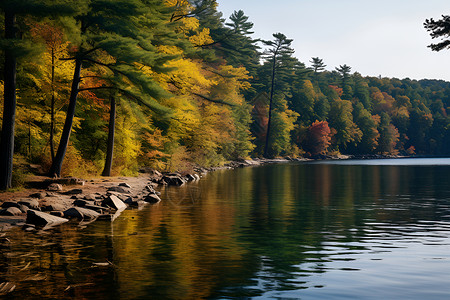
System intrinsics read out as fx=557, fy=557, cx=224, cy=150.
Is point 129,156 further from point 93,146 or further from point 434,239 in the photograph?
point 434,239

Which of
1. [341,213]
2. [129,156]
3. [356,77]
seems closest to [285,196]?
[341,213]

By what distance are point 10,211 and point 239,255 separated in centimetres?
880

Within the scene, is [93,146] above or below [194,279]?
above

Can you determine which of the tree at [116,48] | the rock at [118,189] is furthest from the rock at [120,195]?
the tree at [116,48]

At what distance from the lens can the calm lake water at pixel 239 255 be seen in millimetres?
10039

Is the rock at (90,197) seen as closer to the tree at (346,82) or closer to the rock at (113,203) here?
the rock at (113,203)

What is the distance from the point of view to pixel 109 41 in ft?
80.4

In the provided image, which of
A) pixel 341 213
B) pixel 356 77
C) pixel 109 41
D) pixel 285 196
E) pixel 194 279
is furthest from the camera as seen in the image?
pixel 356 77

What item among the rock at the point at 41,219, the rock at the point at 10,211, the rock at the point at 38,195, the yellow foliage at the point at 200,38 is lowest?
the rock at the point at 41,219

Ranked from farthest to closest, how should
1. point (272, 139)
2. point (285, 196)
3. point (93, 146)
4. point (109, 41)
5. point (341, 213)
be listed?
point (272, 139) < point (93, 146) < point (285, 196) < point (109, 41) < point (341, 213)

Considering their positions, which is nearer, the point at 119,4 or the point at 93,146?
the point at 119,4

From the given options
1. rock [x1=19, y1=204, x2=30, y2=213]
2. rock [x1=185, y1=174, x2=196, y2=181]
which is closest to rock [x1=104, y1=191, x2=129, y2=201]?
rock [x1=19, y1=204, x2=30, y2=213]

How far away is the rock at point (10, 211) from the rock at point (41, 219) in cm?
105

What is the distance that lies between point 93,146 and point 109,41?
37.6 feet
